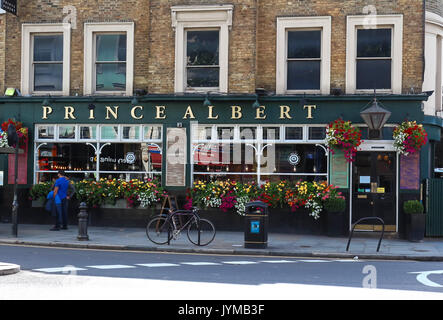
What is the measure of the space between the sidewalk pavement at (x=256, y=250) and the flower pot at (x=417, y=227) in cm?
20

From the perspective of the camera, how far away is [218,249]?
1388 centimetres

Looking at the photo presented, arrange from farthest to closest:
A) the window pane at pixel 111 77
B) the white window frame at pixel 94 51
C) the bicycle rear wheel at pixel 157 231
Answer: the window pane at pixel 111 77 < the white window frame at pixel 94 51 < the bicycle rear wheel at pixel 157 231

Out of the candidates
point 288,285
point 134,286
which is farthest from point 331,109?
point 134,286

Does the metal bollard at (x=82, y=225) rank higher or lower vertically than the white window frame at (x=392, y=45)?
lower

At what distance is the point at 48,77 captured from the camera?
64.8ft

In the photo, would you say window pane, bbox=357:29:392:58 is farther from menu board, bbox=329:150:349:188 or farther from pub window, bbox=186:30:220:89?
pub window, bbox=186:30:220:89

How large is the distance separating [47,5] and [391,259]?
13.9 meters

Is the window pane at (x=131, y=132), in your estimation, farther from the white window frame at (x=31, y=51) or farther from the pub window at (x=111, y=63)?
the white window frame at (x=31, y=51)

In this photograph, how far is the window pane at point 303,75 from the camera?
18375 millimetres

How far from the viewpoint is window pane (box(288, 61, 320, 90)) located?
1838 centimetres

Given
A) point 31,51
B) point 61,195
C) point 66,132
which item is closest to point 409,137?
point 61,195

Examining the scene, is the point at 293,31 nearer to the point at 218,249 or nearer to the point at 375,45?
the point at 375,45

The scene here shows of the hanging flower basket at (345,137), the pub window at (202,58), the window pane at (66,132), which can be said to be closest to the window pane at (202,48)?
the pub window at (202,58)

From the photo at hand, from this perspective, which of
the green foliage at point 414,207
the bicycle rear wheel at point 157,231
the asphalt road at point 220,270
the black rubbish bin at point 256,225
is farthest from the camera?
the green foliage at point 414,207
